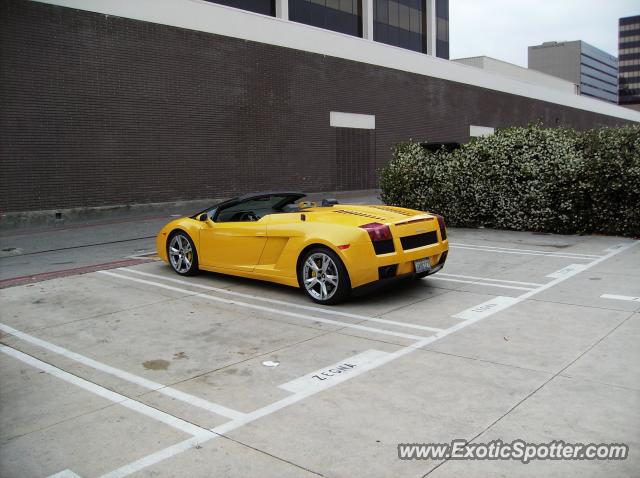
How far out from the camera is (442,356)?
5.05m

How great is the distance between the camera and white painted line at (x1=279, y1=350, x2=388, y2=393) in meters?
4.43

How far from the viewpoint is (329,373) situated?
15.4ft

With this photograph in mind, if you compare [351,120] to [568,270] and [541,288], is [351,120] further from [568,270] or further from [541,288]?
[541,288]

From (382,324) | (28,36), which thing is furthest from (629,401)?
(28,36)

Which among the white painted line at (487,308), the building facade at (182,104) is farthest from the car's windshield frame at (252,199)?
the building facade at (182,104)

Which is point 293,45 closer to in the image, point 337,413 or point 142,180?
point 142,180

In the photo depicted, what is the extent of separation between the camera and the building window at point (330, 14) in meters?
27.5

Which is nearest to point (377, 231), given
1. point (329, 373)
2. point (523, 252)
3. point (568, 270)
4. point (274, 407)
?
point (329, 373)

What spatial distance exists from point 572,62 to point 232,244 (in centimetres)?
13977

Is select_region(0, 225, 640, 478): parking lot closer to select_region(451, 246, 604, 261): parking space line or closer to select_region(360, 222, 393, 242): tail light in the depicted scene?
select_region(360, 222, 393, 242): tail light

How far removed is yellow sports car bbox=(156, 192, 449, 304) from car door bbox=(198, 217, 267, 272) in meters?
0.01

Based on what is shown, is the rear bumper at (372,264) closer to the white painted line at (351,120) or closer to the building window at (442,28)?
the white painted line at (351,120)

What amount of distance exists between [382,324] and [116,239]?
891cm

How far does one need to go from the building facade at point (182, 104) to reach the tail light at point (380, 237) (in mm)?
12235
